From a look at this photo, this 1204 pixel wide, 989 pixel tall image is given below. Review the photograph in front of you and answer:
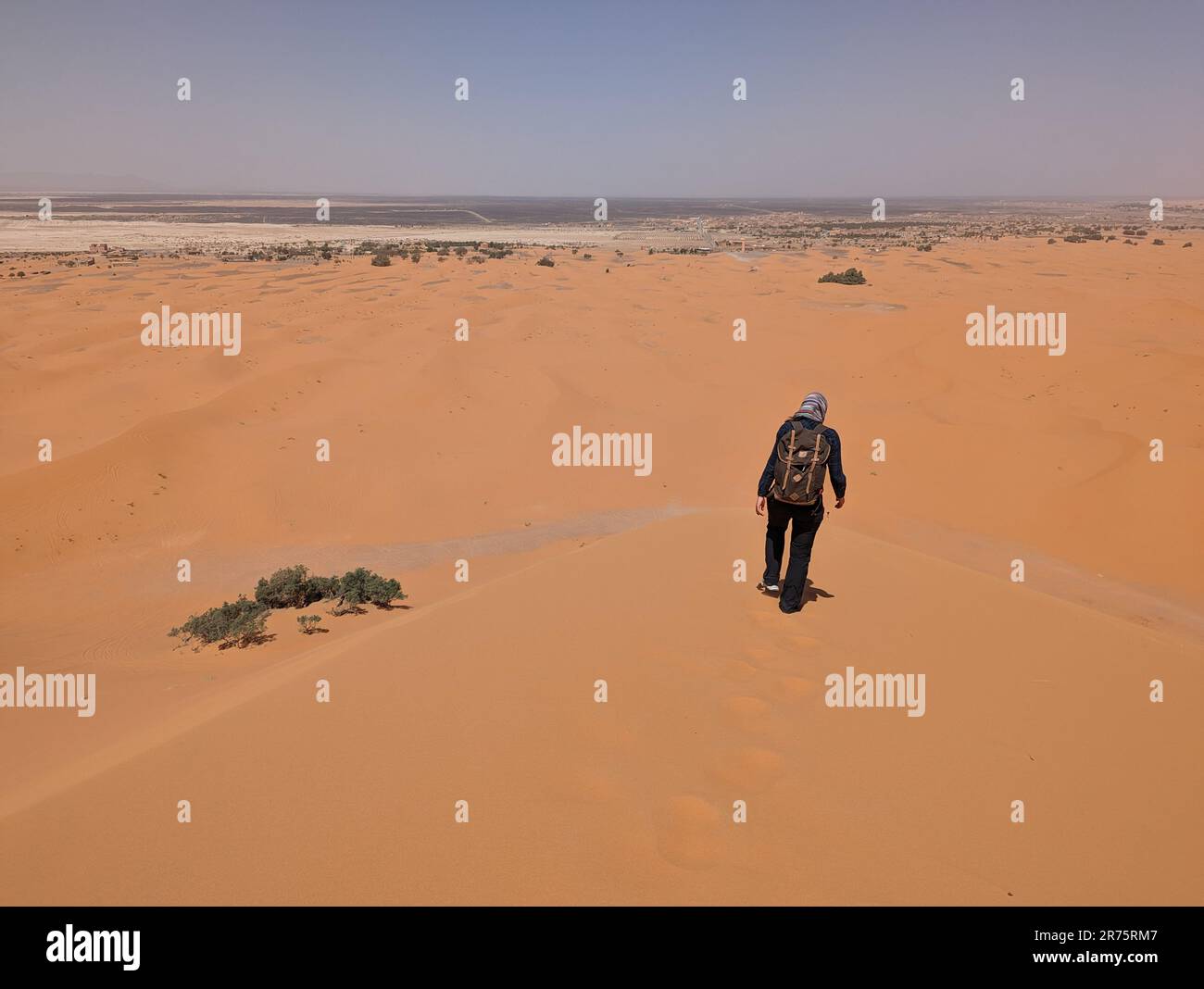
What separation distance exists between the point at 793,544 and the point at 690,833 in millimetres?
2909

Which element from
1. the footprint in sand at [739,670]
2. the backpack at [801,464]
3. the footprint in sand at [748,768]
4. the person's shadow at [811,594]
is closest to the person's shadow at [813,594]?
the person's shadow at [811,594]

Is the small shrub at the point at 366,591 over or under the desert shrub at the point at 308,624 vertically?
over

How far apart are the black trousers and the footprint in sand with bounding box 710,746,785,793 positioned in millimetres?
2006

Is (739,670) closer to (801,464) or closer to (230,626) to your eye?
(801,464)

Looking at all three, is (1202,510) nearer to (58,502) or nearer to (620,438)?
(620,438)

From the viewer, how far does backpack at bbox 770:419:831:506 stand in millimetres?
5211

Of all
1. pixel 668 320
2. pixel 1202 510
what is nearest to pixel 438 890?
pixel 1202 510

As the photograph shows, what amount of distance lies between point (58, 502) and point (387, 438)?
5.19 m

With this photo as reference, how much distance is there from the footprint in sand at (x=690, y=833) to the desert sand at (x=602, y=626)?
0.05 ft

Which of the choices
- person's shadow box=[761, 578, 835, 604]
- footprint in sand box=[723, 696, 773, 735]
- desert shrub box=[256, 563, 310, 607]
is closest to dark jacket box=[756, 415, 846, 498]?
person's shadow box=[761, 578, 835, 604]

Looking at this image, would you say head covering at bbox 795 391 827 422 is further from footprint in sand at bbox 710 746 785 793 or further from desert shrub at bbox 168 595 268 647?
desert shrub at bbox 168 595 268 647

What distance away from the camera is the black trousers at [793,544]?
211 inches

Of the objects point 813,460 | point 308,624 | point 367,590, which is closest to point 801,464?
point 813,460

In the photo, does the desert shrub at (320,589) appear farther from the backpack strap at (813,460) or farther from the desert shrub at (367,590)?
the backpack strap at (813,460)
